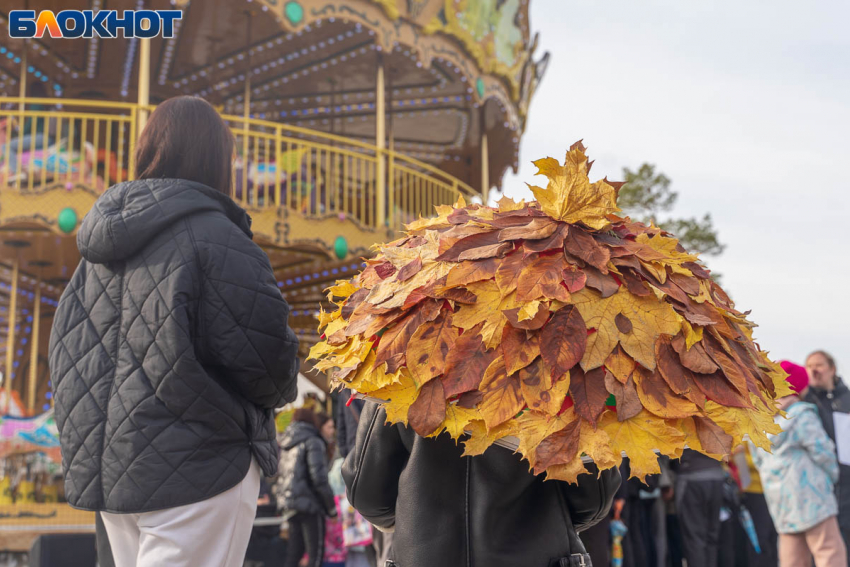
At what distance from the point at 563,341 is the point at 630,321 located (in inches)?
6.1

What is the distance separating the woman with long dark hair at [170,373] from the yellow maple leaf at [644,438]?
111 centimetres

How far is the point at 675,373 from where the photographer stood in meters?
1.61

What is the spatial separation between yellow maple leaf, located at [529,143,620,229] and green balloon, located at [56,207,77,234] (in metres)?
7.93

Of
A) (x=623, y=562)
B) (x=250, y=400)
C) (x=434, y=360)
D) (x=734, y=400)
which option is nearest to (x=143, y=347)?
(x=250, y=400)

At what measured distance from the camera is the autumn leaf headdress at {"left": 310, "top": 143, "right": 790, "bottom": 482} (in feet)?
5.11

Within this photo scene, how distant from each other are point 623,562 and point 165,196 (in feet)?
19.5

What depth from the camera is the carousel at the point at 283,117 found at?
9.04 metres

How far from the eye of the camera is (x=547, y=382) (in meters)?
1.57

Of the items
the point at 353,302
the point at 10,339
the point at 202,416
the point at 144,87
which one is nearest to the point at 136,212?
the point at 202,416

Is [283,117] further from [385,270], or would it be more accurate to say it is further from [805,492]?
[385,270]

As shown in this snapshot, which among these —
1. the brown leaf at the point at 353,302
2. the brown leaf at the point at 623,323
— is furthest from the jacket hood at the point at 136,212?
the brown leaf at the point at 623,323

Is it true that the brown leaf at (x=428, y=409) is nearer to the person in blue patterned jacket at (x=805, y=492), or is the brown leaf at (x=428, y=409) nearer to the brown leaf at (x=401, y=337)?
the brown leaf at (x=401, y=337)

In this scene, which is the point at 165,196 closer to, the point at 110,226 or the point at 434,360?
the point at 110,226

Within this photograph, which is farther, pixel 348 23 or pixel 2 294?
pixel 2 294
